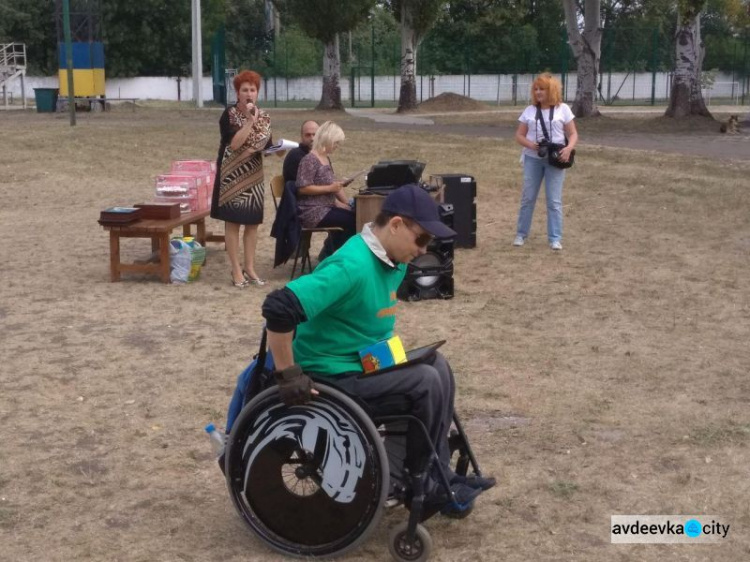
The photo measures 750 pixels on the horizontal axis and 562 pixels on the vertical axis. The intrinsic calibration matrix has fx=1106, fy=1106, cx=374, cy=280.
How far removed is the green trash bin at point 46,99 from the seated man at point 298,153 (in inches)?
1167

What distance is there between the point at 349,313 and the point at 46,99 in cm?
3538

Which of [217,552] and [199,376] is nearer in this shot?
[217,552]

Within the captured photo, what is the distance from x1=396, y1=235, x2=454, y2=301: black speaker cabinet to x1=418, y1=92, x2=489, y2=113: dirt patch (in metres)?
31.3

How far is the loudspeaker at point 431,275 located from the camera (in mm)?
8461

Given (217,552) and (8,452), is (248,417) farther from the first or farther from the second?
(8,452)

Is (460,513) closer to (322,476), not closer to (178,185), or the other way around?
(322,476)

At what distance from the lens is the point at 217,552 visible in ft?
13.8

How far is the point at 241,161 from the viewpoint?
870 cm

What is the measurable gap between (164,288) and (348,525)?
17.4 feet

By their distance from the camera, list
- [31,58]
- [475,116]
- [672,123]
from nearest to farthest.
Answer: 1. [672,123]
2. [475,116]
3. [31,58]

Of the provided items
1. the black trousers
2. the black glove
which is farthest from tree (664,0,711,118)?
the black glove

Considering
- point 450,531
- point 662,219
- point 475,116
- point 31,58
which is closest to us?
point 450,531

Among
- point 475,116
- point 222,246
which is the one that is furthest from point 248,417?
point 475,116

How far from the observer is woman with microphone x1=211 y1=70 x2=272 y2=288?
8523 mm
